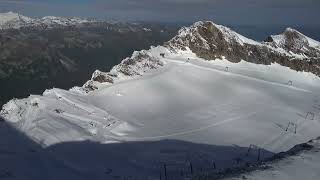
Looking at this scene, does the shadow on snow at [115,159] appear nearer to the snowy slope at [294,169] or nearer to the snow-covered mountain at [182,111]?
the snow-covered mountain at [182,111]

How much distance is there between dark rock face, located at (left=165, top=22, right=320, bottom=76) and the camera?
6662 centimetres

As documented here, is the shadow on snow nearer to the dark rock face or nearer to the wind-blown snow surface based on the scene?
the wind-blown snow surface

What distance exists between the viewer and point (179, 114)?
46.8 metres

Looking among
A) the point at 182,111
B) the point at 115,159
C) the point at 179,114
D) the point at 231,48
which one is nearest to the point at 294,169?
the point at 115,159

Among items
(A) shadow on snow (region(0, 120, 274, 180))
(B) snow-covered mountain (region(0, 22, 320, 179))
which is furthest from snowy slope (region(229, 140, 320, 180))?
(A) shadow on snow (region(0, 120, 274, 180))

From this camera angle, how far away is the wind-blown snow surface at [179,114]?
35875mm

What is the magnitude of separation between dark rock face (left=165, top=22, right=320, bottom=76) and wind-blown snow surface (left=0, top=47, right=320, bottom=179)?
2568 millimetres

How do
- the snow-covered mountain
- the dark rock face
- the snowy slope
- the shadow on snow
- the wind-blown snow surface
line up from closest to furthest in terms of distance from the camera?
the snowy slope, the shadow on snow, the snow-covered mountain, the wind-blown snow surface, the dark rock face

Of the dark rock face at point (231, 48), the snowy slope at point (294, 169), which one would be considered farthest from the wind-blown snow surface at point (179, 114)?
the snowy slope at point (294, 169)

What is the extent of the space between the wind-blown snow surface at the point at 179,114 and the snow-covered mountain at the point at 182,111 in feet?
0.29

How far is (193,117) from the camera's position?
4584 cm

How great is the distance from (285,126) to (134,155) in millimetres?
14580

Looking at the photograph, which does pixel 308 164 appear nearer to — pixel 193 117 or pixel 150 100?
pixel 193 117

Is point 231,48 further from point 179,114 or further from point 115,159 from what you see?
point 115,159
